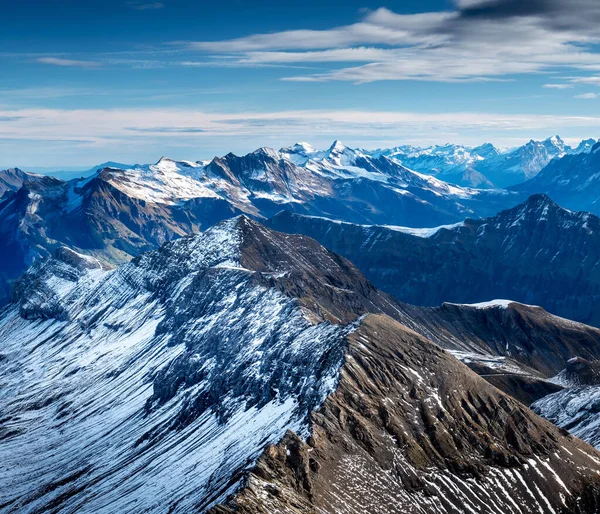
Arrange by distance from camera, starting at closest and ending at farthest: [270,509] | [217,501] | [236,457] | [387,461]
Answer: [270,509] < [217,501] < [387,461] < [236,457]

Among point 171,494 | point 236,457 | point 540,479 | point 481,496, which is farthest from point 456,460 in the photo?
point 171,494

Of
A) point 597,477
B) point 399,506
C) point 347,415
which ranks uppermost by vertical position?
point 347,415

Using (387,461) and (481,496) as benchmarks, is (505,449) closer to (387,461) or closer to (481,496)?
(481,496)

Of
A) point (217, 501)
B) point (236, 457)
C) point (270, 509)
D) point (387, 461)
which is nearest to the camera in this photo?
point (270, 509)

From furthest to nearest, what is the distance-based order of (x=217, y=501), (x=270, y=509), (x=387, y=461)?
(x=387, y=461), (x=217, y=501), (x=270, y=509)

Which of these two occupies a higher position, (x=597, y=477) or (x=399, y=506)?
(x=399, y=506)

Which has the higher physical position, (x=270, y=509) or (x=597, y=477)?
(x=270, y=509)

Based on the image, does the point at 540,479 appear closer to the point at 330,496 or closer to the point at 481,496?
the point at 481,496

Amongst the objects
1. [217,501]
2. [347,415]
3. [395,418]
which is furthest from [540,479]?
[217,501]

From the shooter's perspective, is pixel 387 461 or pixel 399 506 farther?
pixel 387 461
